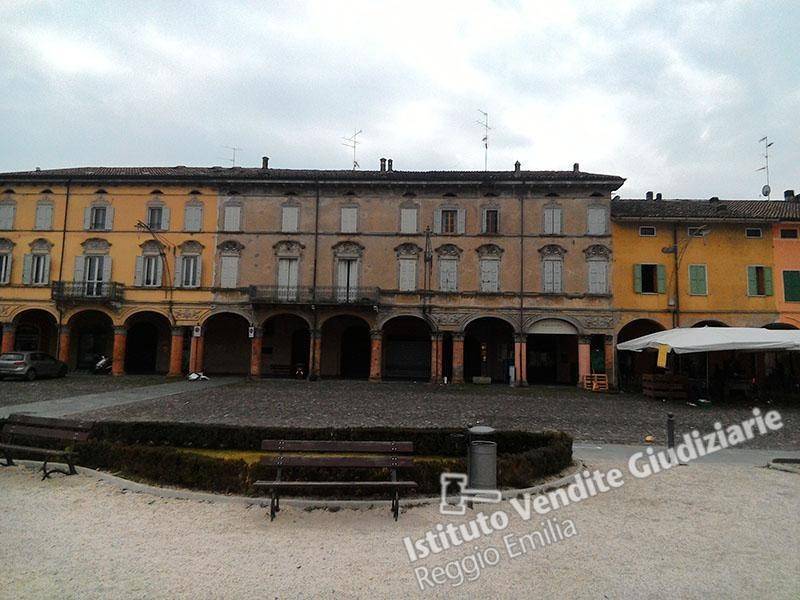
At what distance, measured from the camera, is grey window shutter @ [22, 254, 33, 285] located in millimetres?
27516

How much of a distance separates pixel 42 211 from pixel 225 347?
12.7 metres

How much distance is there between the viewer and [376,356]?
26344 millimetres

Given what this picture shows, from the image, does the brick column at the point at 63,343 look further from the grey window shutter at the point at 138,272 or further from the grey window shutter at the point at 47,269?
the grey window shutter at the point at 138,272

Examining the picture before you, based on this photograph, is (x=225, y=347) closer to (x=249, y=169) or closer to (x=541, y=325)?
(x=249, y=169)

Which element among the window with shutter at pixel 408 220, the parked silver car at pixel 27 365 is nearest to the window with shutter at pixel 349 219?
the window with shutter at pixel 408 220

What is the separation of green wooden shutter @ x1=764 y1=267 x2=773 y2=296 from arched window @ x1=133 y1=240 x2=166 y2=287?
105ft

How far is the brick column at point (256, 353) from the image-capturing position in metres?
26.6

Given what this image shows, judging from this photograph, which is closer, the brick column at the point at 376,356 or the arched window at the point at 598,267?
the arched window at the point at 598,267

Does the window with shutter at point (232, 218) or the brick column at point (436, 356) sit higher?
the window with shutter at point (232, 218)

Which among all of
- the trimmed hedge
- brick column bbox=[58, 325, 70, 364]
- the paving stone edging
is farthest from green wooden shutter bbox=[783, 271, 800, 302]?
brick column bbox=[58, 325, 70, 364]

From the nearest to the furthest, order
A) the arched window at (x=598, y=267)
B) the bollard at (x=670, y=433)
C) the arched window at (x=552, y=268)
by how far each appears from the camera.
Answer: the bollard at (x=670, y=433), the arched window at (x=598, y=267), the arched window at (x=552, y=268)

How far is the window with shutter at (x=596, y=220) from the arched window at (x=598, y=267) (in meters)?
0.78

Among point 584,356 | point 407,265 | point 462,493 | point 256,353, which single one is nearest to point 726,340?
point 584,356

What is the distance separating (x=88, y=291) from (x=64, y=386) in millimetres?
7890
